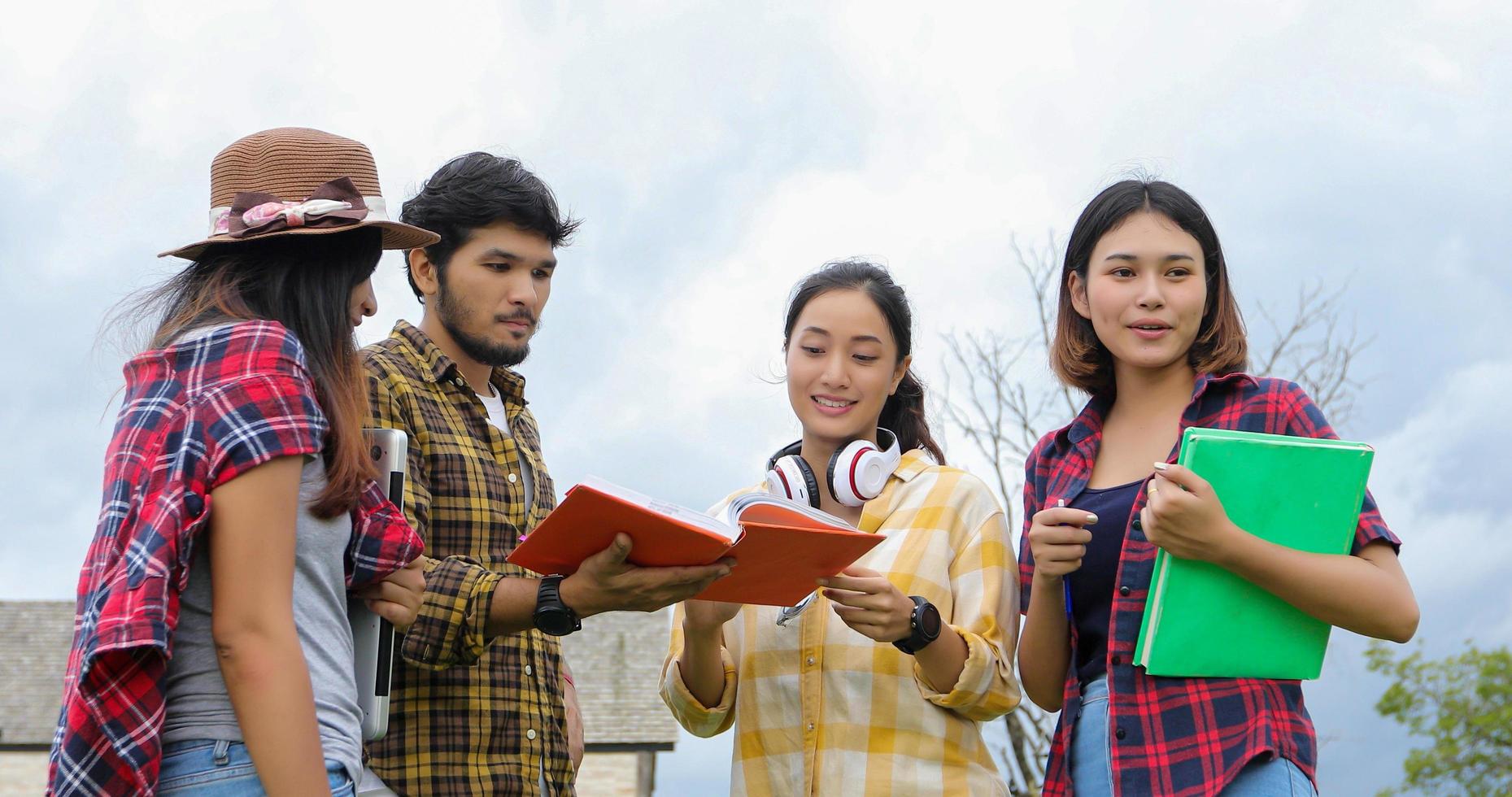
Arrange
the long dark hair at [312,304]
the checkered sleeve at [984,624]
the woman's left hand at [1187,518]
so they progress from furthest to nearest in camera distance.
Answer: the checkered sleeve at [984,624], the woman's left hand at [1187,518], the long dark hair at [312,304]

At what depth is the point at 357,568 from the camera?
105 inches

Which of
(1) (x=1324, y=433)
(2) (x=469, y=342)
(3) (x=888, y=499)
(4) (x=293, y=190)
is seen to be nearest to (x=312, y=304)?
(4) (x=293, y=190)

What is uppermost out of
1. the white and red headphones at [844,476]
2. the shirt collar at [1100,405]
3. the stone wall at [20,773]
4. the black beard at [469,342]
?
the black beard at [469,342]

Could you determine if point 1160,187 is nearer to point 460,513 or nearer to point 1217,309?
point 1217,309

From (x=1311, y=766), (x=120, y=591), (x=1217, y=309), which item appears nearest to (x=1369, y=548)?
(x=1311, y=766)

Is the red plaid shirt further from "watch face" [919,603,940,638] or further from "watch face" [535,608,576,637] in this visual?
"watch face" [919,603,940,638]

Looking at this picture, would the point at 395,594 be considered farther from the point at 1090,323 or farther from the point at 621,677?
the point at 621,677

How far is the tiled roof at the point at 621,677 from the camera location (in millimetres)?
21656

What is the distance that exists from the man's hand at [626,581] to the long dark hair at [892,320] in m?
1.25

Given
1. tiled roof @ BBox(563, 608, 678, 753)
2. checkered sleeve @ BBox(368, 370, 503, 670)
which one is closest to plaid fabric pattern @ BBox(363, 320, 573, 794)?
checkered sleeve @ BBox(368, 370, 503, 670)

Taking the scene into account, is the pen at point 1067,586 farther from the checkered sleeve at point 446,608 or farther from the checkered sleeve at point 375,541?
the checkered sleeve at point 375,541

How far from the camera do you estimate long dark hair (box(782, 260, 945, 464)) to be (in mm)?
3973

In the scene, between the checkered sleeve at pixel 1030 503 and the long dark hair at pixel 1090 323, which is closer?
the long dark hair at pixel 1090 323

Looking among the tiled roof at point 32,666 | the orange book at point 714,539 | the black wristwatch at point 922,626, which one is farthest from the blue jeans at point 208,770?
the tiled roof at point 32,666
